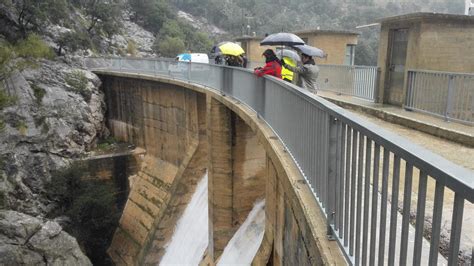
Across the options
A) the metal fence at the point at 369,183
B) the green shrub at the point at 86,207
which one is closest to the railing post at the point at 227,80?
→ the metal fence at the point at 369,183

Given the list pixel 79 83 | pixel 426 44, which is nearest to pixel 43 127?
pixel 79 83

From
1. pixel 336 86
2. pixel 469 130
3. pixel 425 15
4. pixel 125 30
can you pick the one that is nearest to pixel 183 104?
pixel 336 86

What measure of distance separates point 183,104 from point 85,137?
6977mm

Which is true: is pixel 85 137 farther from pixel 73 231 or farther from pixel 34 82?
pixel 73 231

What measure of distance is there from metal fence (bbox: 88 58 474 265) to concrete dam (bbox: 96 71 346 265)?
24cm

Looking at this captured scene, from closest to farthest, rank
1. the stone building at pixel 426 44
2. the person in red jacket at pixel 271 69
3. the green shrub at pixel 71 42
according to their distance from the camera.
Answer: the person in red jacket at pixel 271 69 → the stone building at pixel 426 44 → the green shrub at pixel 71 42

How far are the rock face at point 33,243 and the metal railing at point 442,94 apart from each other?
1175cm

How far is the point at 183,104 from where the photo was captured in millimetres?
17375

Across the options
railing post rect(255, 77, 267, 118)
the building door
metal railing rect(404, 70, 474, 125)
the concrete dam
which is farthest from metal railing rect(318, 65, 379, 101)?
railing post rect(255, 77, 267, 118)

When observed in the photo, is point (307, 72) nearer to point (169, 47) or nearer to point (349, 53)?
point (349, 53)

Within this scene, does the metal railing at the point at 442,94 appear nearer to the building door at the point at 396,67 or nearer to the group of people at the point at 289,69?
the building door at the point at 396,67

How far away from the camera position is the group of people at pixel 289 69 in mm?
6801

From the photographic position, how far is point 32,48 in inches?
866

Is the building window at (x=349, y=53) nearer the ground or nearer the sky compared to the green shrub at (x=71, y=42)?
nearer the ground
